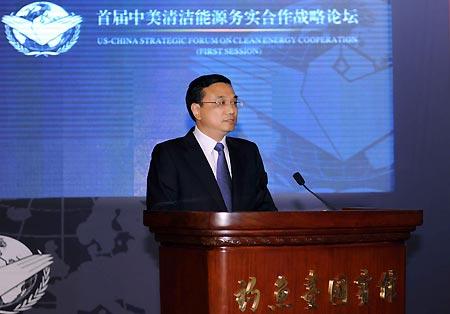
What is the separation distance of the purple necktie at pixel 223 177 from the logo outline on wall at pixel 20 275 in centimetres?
171

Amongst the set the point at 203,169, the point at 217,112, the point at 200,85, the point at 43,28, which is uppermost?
the point at 43,28

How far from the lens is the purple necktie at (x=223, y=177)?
2.92 meters

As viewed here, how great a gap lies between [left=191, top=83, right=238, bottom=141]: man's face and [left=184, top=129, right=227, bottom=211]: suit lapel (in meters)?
0.09

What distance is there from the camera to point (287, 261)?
Answer: 2.27 meters

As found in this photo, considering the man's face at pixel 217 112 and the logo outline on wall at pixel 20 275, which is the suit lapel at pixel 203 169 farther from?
the logo outline on wall at pixel 20 275

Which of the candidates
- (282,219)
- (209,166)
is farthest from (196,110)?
(282,219)

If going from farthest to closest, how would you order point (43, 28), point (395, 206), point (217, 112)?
point (395, 206)
point (43, 28)
point (217, 112)

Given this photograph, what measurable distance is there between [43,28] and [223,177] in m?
1.82

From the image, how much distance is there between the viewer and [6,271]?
4.36 metres

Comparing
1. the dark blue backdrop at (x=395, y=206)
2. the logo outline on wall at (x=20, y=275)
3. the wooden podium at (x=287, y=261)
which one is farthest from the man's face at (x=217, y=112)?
the logo outline on wall at (x=20, y=275)

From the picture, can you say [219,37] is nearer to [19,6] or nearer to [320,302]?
[19,6]

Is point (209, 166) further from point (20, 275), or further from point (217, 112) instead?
point (20, 275)

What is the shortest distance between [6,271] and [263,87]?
164 cm

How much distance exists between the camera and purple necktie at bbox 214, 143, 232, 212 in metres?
2.92
